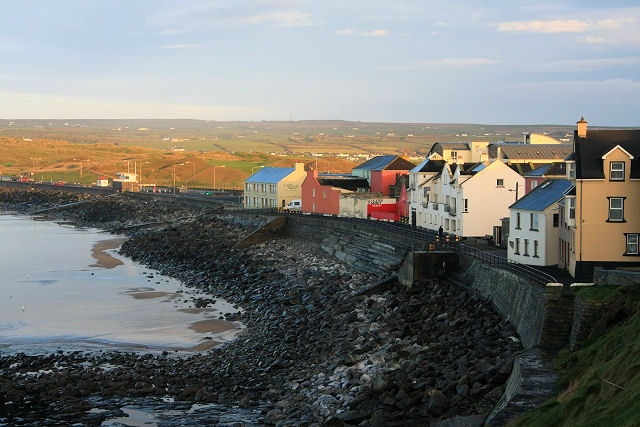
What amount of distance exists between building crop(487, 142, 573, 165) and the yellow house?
91.7 feet

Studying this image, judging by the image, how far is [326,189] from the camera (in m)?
70.9

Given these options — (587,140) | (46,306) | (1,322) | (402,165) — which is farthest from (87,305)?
(402,165)

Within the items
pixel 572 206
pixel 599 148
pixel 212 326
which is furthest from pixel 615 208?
pixel 212 326

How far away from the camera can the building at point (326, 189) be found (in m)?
69.8

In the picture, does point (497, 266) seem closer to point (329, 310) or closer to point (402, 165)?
point (329, 310)

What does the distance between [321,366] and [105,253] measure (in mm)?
43940

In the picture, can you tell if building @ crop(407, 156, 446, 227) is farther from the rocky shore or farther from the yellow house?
the yellow house

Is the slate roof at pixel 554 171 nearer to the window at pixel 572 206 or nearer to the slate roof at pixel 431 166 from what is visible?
the slate roof at pixel 431 166

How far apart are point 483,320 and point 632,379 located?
13.7 metres

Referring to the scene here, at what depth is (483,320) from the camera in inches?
Result: 1222

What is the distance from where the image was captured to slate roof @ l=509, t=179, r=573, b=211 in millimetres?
35188

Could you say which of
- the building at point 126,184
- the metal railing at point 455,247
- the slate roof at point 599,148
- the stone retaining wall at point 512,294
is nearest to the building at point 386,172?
the metal railing at point 455,247

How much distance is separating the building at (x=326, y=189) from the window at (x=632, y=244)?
4050 cm

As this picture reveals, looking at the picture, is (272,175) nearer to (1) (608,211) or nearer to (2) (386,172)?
(2) (386,172)
